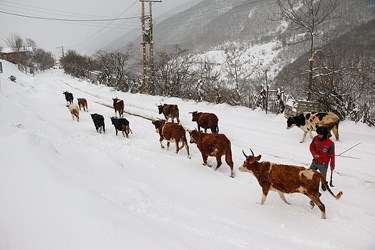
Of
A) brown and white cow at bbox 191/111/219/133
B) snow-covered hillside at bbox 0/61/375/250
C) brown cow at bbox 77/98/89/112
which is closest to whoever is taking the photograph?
snow-covered hillside at bbox 0/61/375/250

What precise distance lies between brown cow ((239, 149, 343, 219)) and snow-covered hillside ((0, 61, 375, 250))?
53 centimetres

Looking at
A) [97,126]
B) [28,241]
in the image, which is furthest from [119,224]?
[97,126]

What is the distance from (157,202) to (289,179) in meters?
2.77

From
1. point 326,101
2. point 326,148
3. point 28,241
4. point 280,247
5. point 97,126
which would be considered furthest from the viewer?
point 326,101

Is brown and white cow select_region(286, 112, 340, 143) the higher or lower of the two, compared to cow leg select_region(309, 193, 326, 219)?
higher

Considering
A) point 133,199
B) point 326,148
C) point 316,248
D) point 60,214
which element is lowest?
point 316,248

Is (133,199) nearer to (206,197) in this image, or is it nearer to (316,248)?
(206,197)

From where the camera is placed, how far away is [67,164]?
22.2 ft

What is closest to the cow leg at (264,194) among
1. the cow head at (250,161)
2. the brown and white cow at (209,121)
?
the cow head at (250,161)

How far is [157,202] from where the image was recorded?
222 inches

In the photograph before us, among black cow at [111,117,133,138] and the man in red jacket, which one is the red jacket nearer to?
the man in red jacket

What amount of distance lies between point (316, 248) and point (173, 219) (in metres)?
2.55

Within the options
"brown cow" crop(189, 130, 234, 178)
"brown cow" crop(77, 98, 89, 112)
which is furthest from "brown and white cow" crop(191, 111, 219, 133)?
"brown cow" crop(77, 98, 89, 112)

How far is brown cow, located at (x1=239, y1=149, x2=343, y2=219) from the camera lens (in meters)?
5.15
